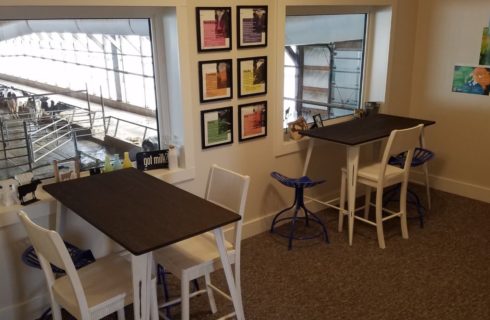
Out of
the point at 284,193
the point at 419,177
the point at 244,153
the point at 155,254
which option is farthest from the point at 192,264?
the point at 419,177

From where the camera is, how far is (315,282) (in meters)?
2.86

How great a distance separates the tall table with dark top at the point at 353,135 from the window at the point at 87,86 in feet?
3.45

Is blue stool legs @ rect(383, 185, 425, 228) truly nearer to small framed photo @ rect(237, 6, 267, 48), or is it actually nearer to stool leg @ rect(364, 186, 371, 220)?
stool leg @ rect(364, 186, 371, 220)

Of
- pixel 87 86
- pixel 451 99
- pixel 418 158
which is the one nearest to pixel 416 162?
pixel 418 158

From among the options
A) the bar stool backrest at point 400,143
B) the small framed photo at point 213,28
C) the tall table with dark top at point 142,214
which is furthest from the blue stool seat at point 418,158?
the tall table with dark top at point 142,214

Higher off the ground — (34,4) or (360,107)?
(34,4)

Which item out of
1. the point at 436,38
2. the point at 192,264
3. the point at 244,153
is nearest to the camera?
the point at 192,264

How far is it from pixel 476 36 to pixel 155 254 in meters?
3.28

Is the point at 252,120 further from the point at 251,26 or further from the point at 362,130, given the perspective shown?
the point at 362,130

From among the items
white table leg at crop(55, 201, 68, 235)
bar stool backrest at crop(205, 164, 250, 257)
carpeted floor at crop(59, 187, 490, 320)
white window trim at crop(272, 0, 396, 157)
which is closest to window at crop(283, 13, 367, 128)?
white window trim at crop(272, 0, 396, 157)

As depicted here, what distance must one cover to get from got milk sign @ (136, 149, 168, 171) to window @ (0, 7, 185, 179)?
0.48 feet

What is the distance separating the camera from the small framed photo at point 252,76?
310 centimetres

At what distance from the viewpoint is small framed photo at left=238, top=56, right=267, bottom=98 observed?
3100 millimetres

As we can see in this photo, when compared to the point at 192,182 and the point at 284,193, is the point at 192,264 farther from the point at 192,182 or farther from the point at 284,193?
the point at 284,193
